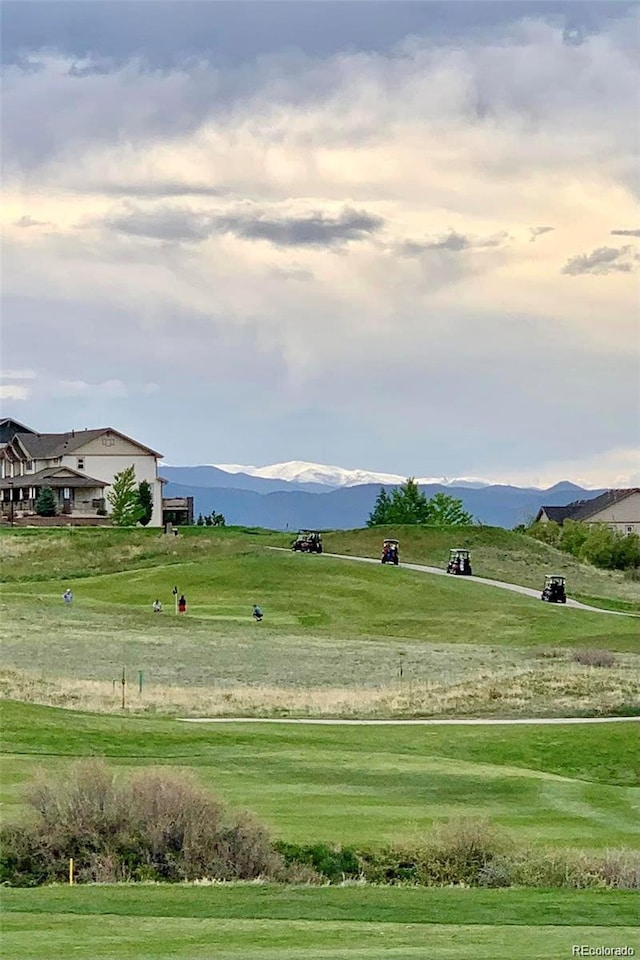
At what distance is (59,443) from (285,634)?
235ft

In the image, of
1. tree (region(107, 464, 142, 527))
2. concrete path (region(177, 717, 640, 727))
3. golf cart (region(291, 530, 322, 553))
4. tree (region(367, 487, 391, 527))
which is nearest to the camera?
concrete path (region(177, 717, 640, 727))

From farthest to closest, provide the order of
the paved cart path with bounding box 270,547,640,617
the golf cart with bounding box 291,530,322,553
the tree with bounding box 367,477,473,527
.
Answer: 1. the tree with bounding box 367,477,473,527
2. the golf cart with bounding box 291,530,322,553
3. the paved cart path with bounding box 270,547,640,617

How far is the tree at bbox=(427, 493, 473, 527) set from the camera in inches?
5428

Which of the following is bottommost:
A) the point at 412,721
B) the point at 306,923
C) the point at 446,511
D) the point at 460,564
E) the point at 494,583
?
the point at 412,721

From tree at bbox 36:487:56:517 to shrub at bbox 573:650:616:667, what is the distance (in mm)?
69472

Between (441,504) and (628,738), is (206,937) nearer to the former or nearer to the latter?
(628,738)

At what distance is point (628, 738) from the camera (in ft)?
111

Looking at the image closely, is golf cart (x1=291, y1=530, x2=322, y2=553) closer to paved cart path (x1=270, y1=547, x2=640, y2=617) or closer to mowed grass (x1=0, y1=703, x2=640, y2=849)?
paved cart path (x1=270, y1=547, x2=640, y2=617)

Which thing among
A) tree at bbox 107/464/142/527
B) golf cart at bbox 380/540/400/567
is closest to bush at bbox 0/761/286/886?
golf cart at bbox 380/540/400/567

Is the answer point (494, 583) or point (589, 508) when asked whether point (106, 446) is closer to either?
point (494, 583)

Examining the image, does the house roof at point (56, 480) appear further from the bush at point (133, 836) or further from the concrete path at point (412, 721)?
the bush at point (133, 836)

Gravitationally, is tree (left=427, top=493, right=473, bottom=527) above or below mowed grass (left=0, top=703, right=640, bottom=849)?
above

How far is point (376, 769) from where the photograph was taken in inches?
1023

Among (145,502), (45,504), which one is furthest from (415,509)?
(45,504)
